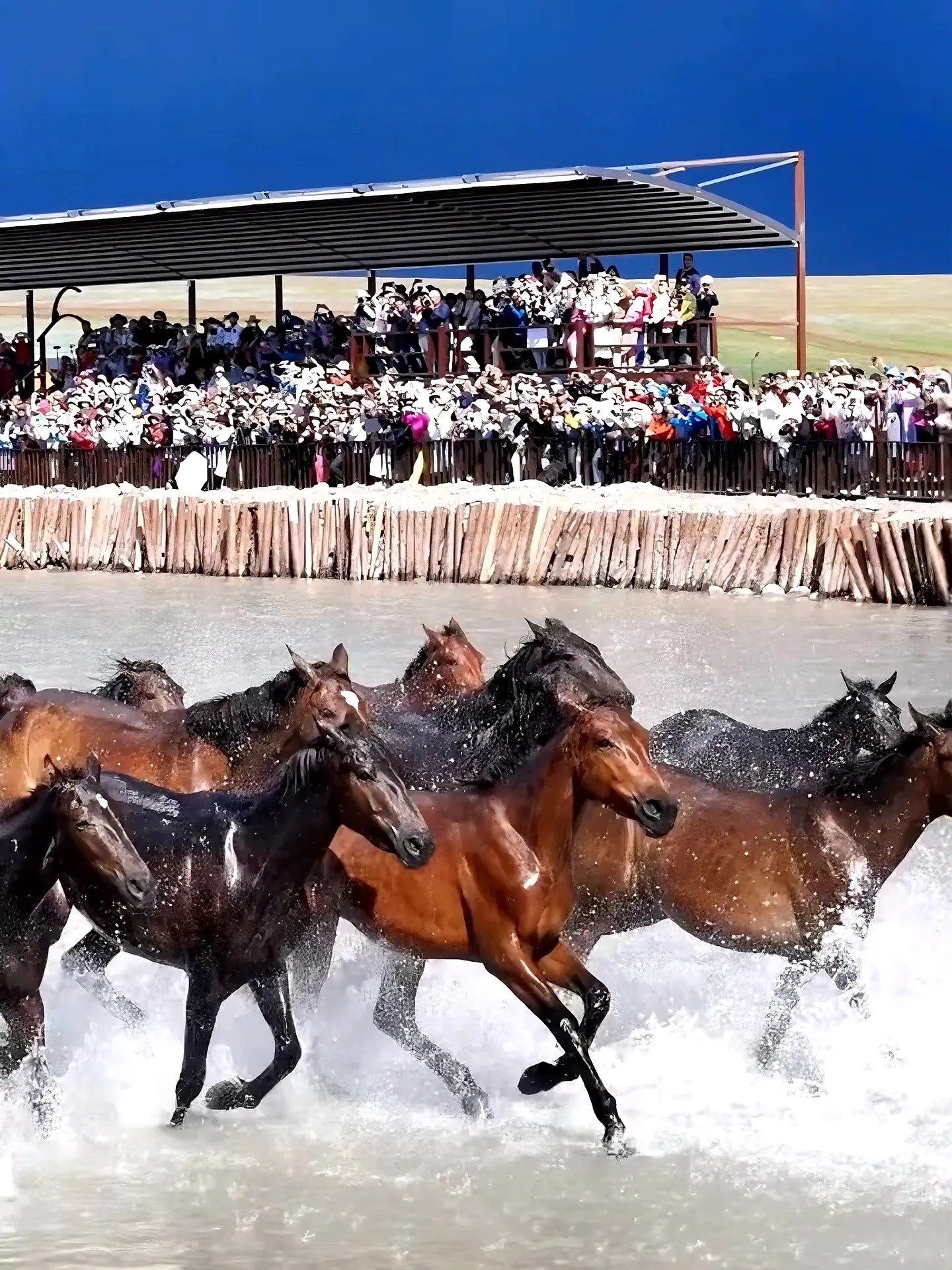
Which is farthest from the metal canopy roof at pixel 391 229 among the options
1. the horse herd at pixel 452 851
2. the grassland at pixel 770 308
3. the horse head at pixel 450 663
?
the grassland at pixel 770 308

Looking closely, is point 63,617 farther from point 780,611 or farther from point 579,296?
point 579,296

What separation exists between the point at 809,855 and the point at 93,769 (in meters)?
2.44

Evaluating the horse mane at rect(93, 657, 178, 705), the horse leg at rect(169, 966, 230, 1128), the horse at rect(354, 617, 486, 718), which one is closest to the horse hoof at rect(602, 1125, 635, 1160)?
the horse leg at rect(169, 966, 230, 1128)

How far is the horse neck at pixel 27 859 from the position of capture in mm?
6051

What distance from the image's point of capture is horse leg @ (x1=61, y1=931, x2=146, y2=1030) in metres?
7.48

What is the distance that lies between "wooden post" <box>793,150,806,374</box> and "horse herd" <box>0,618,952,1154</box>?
72.1 ft

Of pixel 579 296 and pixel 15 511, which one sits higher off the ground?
pixel 579 296

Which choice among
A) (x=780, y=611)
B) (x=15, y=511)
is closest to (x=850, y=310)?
(x=15, y=511)

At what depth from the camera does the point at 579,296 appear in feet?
87.8

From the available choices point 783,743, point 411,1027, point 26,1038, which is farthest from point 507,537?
point 26,1038

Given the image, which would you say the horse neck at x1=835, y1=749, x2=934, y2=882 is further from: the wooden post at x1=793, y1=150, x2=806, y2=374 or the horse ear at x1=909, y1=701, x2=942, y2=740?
the wooden post at x1=793, y1=150, x2=806, y2=374

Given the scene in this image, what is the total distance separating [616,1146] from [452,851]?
3.35 feet

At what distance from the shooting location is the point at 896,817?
705 centimetres

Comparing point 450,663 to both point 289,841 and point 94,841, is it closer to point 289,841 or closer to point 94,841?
point 289,841
